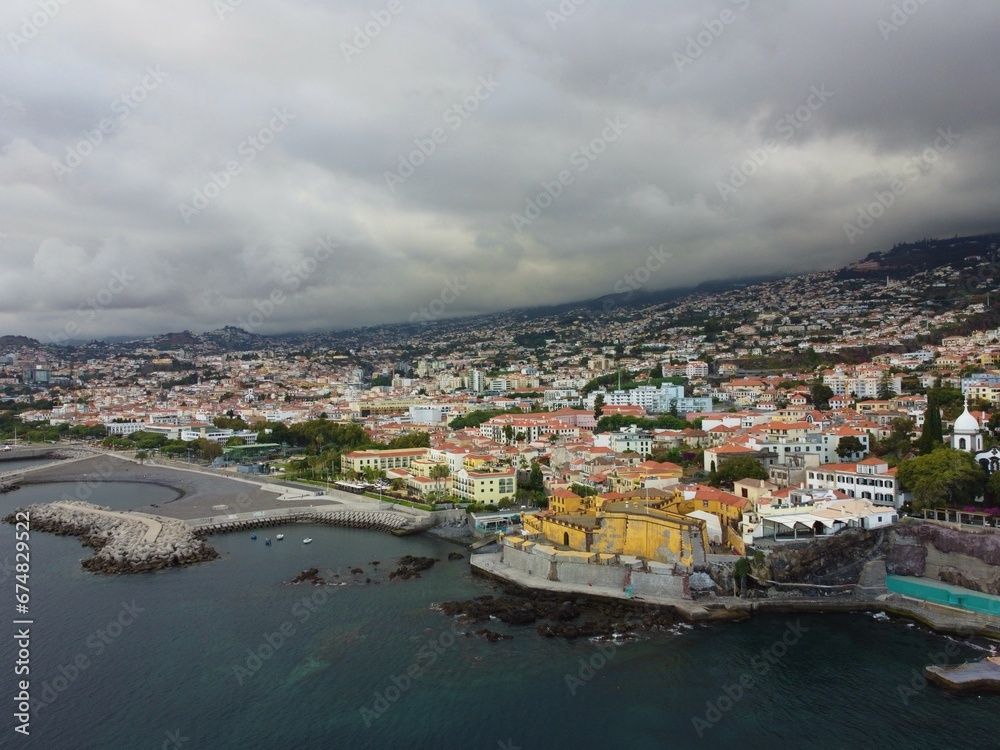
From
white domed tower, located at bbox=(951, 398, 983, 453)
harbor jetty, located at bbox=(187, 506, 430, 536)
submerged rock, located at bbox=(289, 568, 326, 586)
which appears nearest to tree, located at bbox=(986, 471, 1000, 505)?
white domed tower, located at bbox=(951, 398, 983, 453)

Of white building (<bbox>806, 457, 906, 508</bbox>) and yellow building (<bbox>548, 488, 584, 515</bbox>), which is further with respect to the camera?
yellow building (<bbox>548, 488, 584, 515</bbox>)

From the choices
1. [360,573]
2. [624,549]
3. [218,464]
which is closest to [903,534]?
[624,549]

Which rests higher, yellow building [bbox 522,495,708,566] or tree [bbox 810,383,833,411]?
tree [bbox 810,383,833,411]

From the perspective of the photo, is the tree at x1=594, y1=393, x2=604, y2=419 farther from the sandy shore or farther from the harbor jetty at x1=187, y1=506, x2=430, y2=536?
the harbor jetty at x1=187, y1=506, x2=430, y2=536

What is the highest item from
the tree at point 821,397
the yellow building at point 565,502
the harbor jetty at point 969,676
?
the tree at point 821,397

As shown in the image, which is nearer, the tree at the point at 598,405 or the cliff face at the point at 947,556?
the cliff face at the point at 947,556

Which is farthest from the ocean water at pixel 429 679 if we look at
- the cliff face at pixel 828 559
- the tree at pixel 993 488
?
the tree at pixel 993 488

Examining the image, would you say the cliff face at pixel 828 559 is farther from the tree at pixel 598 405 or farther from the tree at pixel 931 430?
the tree at pixel 598 405
